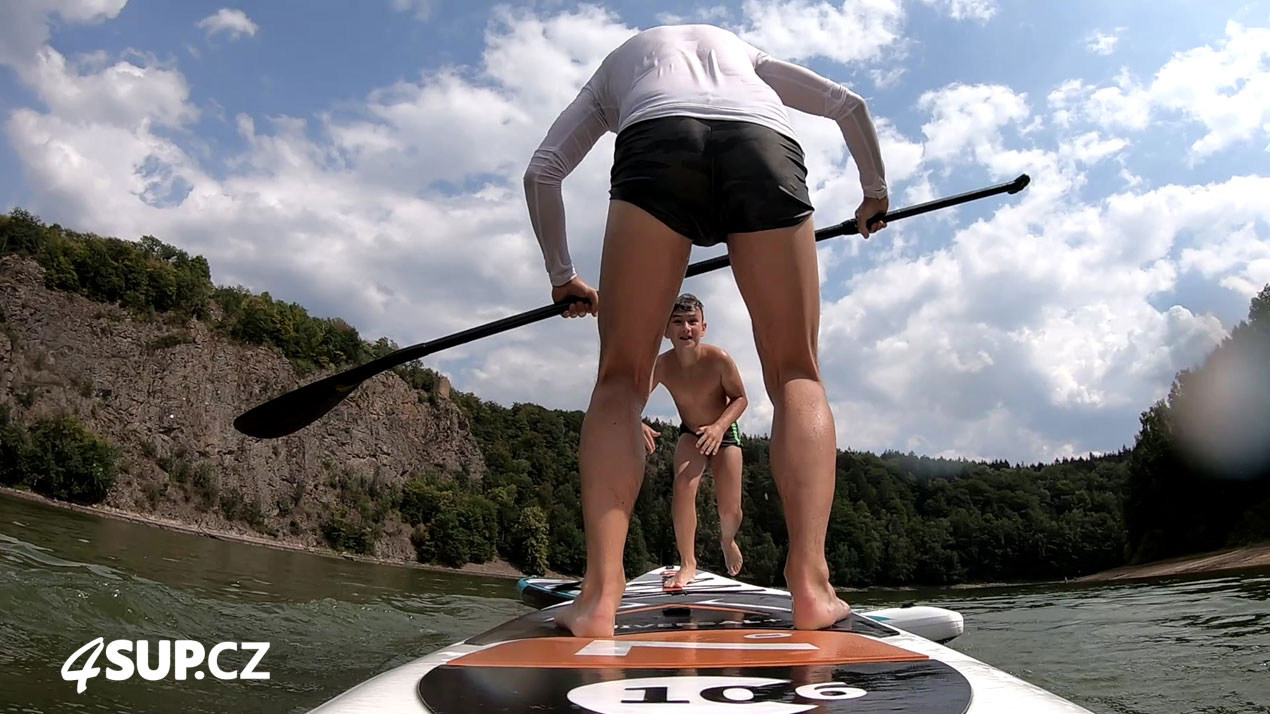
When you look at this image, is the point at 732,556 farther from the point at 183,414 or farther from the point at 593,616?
the point at 183,414

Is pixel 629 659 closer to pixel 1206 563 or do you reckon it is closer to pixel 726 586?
pixel 726 586

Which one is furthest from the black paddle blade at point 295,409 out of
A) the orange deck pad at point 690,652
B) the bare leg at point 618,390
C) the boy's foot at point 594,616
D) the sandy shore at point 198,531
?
the sandy shore at point 198,531

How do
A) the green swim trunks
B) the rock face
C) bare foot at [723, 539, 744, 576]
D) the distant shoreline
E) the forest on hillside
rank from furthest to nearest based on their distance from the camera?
the rock face → the forest on hillside → the distant shoreline → bare foot at [723, 539, 744, 576] → the green swim trunks

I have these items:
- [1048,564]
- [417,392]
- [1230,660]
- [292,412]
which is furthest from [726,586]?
[417,392]

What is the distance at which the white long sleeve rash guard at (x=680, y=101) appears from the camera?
2193mm

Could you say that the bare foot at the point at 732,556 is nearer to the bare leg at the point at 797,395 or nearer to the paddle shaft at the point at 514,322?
the paddle shaft at the point at 514,322

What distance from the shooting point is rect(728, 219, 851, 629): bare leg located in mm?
2104

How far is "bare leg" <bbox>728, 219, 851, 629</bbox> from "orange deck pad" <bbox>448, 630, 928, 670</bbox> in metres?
0.15

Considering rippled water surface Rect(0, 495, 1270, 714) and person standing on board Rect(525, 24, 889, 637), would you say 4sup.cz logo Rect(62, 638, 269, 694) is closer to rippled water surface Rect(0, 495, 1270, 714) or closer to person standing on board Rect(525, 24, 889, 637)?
rippled water surface Rect(0, 495, 1270, 714)

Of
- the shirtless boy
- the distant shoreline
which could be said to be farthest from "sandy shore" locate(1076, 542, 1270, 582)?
the shirtless boy

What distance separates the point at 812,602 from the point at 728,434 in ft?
10.0

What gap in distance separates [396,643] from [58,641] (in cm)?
249

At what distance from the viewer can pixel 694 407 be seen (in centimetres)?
492

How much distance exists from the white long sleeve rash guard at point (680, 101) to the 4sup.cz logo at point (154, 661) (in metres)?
2.64
